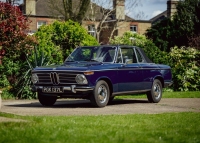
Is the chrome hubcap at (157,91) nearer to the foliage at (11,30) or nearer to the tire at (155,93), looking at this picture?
the tire at (155,93)

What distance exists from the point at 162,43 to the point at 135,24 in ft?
52.5

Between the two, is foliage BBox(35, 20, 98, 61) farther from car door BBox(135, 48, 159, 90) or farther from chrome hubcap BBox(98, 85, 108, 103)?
chrome hubcap BBox(98, 85, 108, 103)

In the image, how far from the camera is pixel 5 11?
61.6 feet

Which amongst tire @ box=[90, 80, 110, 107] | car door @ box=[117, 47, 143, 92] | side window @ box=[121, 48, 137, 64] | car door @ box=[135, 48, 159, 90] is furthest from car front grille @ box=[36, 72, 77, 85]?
car door @ box=[135, 48, 159, 90]

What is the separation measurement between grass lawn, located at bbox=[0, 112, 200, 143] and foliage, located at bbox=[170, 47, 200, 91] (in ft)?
43.2

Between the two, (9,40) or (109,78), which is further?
(9,40)

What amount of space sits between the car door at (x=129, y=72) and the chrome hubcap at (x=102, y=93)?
765 mm

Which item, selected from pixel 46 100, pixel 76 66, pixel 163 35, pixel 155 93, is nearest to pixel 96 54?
pixel 76 66

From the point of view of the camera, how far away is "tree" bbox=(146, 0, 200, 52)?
172 ft

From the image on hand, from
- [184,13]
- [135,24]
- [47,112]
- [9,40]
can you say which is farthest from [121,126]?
[135,24]

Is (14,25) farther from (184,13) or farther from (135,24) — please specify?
(135,24)

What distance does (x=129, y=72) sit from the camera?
15.3 meters

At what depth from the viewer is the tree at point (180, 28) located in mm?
52344

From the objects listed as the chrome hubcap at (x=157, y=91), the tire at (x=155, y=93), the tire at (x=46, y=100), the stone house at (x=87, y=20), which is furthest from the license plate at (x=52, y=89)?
the stone house at (x=87, y=20)
